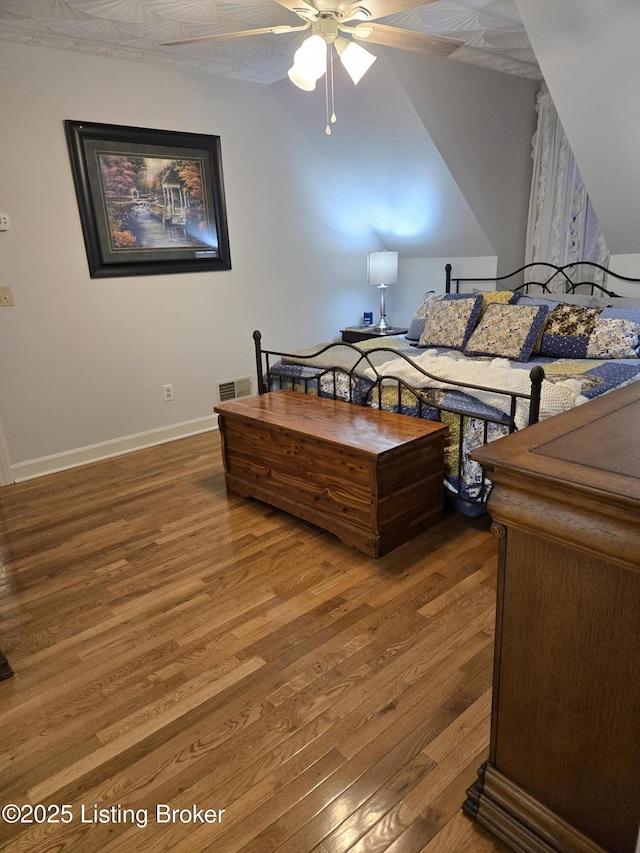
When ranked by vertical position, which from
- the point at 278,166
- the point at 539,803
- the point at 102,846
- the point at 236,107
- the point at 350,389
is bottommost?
the point at 102,846

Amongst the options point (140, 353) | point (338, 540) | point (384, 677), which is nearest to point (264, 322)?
point (140, 353)

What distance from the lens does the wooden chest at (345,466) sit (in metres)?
2.44

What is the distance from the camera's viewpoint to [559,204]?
13.5ft

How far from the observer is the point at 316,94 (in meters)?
4.09

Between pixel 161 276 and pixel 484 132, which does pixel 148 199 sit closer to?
pixel 161 276

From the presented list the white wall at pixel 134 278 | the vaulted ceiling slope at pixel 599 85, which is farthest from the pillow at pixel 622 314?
the white wall at pixel 134 278

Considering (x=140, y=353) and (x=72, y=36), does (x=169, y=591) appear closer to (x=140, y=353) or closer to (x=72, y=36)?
(x=140, y=353)

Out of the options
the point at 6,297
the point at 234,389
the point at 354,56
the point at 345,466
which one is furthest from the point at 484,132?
the point at 6,297

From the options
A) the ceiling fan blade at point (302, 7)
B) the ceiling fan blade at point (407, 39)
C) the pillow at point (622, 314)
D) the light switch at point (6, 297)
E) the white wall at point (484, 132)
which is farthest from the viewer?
the white wall at point (484, 132)

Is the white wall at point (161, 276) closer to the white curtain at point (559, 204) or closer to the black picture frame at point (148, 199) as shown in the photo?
the black picture frame at point (148, 199)

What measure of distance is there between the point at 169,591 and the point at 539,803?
5.28 ft

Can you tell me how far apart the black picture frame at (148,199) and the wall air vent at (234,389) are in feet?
3.03

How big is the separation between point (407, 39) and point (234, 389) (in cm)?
289

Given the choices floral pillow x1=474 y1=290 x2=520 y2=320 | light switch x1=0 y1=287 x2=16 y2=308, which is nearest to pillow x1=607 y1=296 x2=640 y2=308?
floral pillow x1=474 y1=290 x2=520 y2=320
